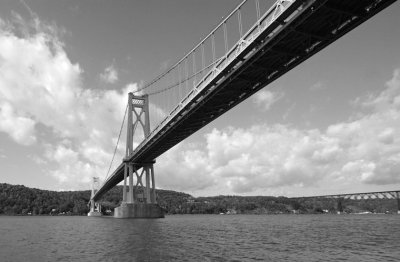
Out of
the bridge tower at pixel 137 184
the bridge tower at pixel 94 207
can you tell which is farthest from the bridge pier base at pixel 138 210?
the bridge tower at pixel 94 207

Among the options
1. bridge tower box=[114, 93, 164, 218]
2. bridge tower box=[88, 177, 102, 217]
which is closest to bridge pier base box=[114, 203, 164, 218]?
bridge tower box=[114, 93, 164, 218]

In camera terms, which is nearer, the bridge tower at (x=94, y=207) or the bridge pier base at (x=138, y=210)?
the bridge pier base at (x=138, y=210)

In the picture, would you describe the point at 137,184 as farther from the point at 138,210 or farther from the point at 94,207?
the point at 94,207

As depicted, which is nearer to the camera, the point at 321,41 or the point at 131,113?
the point at 321,41

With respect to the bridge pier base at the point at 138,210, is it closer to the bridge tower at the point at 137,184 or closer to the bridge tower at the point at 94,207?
the bridge tower at the point at 137,184

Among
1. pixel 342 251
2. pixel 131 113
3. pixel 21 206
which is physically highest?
pixel 131 113

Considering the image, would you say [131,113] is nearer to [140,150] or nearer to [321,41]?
[140,150]

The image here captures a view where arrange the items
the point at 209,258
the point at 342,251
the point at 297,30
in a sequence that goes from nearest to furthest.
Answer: the point at 209,258 → the point at 342,251 → the point at 297,30

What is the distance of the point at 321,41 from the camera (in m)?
25.2

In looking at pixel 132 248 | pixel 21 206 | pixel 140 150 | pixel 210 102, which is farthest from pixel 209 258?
pixel 21 206

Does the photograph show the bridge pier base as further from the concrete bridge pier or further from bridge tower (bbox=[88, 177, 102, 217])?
bridge tower (bbox=[88, 177, 102, 217])

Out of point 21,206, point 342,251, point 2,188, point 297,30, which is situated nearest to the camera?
point 342,251

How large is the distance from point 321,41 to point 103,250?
1864cm

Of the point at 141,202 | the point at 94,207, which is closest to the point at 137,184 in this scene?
the point at 141,202
